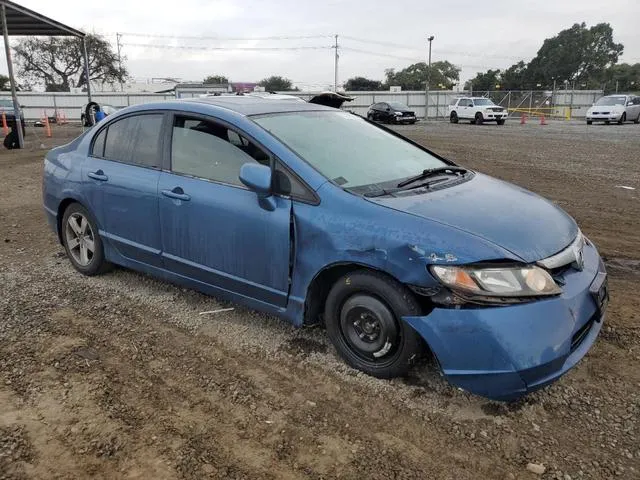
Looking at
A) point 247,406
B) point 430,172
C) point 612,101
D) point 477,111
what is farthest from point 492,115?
point 247,406

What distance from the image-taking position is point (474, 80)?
8706cm

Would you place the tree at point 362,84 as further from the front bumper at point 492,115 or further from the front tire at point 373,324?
the front tire at point 373,324

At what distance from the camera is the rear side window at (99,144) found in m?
4.56

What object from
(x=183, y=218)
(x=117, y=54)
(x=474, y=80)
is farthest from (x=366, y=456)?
(x=474, y=80)

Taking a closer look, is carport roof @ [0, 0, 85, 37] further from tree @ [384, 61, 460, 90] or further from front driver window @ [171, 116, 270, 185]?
tree @ [384, 61, 460, 90]

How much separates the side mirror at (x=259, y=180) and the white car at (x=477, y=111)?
30.4 meters

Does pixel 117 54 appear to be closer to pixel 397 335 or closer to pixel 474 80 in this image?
pixel 474 80

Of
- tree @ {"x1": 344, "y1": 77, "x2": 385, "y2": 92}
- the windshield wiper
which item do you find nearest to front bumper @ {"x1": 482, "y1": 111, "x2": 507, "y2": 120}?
the windshield wiper

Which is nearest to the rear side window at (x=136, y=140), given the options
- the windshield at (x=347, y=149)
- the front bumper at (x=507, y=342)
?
the windshield at (x=347, y=149)

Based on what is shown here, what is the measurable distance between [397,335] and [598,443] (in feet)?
3.56

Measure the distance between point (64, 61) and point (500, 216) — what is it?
6199cm

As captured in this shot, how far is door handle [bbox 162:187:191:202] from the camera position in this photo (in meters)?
3.72

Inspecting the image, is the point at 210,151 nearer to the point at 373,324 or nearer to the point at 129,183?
the point at 129,183

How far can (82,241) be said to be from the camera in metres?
4.80
